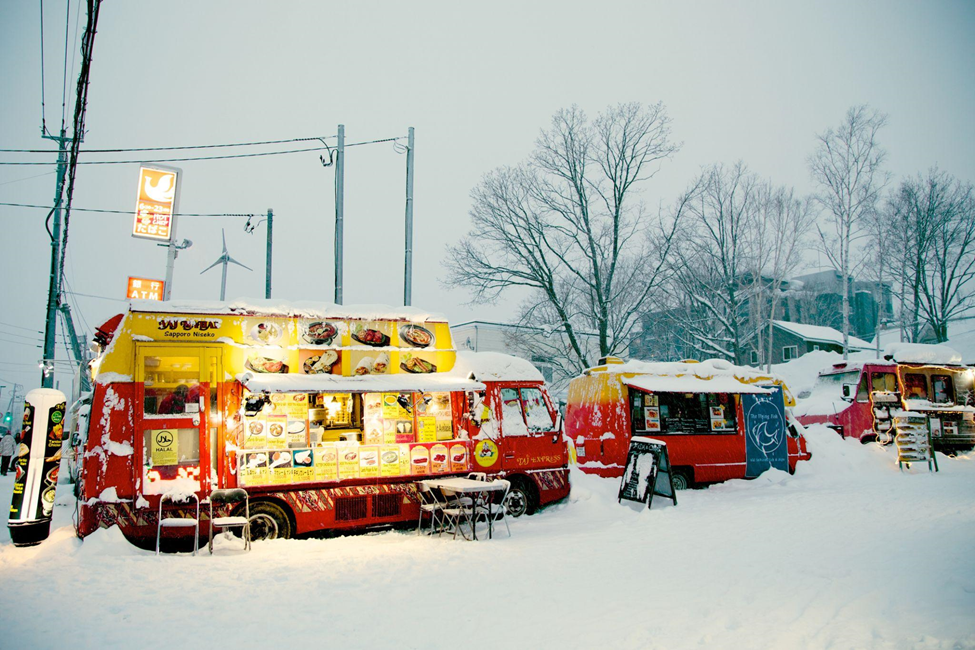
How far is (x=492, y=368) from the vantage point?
11.2 metres

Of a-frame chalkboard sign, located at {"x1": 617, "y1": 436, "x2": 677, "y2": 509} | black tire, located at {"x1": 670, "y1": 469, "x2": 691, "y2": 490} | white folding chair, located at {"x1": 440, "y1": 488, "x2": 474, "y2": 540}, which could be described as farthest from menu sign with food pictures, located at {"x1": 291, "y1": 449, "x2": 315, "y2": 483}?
black tire, located at {"x1": 670, "y1": 469, "x2": 691, "y2": 490}

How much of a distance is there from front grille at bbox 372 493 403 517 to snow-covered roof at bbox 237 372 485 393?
1610 mm

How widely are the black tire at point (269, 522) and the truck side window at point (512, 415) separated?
3.73 meters

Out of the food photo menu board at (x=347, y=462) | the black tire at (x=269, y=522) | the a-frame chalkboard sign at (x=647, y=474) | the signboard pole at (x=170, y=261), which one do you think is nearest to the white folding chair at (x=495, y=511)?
the food photo menu board at (x=347, y=462)

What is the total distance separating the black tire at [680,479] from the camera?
43.1 ft

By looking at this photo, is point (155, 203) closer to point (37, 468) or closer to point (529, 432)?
point (37, 468)

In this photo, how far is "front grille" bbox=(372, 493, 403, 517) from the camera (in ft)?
31.5

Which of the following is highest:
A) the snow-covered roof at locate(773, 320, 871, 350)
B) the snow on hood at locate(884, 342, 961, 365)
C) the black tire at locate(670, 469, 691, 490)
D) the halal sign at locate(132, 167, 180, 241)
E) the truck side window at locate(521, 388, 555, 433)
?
the halal sign at locate(132, 167, 180, 241)

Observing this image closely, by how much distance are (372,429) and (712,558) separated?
16.8 ft

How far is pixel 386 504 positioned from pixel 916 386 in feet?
52.6

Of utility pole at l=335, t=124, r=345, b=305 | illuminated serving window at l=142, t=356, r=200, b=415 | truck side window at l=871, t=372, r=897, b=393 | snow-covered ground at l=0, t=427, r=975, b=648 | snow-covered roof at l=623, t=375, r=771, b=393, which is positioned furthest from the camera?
truck side window at l=871, t=372, r=897, b=393

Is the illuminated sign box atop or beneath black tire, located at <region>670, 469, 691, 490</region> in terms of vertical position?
atop

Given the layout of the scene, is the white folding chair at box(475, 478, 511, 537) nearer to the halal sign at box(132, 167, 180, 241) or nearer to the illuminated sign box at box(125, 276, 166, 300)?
the halal sign at box(132, 167, 180, 241)

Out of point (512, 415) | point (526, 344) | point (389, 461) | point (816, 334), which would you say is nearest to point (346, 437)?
point (389, 461)
